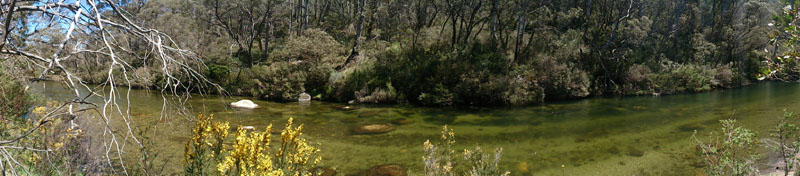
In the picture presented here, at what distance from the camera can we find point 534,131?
12.8m

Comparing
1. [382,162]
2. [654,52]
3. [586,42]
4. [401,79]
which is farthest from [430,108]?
[654,52]

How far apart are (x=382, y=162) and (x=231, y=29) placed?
104 ft

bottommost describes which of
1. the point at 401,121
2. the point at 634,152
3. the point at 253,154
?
the point at 634,152

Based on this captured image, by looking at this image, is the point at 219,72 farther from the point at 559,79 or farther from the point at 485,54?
the point at 559,79

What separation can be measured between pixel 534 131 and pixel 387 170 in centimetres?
639

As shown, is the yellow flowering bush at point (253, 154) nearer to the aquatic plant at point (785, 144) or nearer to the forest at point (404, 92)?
the forest at point (404, 92)

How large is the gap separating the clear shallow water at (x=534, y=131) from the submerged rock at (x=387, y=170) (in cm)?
24

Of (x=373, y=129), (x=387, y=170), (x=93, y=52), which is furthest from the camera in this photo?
(x=373, y=129)

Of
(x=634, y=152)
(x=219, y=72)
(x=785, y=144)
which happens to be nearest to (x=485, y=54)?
(x=634, y=152)

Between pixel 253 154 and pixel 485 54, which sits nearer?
pixel 253 154

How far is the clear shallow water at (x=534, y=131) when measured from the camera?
871 centimetres

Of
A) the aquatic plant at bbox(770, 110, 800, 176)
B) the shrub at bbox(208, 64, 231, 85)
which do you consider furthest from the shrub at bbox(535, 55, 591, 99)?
the shrub at bbox(208, 64, 231, 85)

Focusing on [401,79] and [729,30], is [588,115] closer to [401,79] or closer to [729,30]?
[401,79]

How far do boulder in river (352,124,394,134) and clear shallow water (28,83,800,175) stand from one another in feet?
1.49
